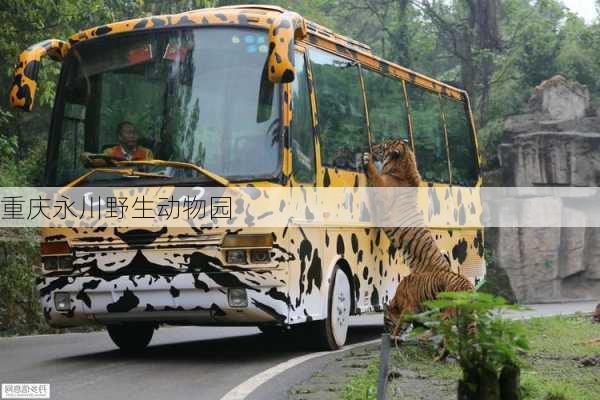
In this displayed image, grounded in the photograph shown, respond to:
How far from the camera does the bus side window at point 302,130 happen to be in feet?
35.3

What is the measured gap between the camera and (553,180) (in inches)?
1184

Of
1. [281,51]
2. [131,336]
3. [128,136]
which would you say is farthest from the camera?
[131,336]

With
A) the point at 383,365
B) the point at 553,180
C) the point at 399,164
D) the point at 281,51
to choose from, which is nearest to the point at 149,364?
the point at 281,51

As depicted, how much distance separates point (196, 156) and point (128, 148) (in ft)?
2.37

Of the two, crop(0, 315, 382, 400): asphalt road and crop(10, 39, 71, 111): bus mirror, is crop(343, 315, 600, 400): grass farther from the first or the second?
crop(10, 39, 71, 111): bus mirror

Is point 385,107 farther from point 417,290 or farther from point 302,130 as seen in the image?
point 417,290

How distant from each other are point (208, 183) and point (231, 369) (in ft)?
5.46

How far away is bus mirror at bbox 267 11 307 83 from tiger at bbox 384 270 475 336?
263 centimetres

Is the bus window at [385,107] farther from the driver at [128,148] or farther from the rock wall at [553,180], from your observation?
the rock wall at [553,180]

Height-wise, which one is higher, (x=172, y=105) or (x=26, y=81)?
(x=26, y=81)

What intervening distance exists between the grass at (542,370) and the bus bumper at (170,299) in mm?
1227

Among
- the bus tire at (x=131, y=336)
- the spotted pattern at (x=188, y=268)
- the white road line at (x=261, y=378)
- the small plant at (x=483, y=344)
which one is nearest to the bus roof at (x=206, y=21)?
the spotted pattern at (x=188, y=268)

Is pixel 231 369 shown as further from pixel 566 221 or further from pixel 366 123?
pixel 566 221

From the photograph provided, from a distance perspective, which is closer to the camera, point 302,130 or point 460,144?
point 302,130
